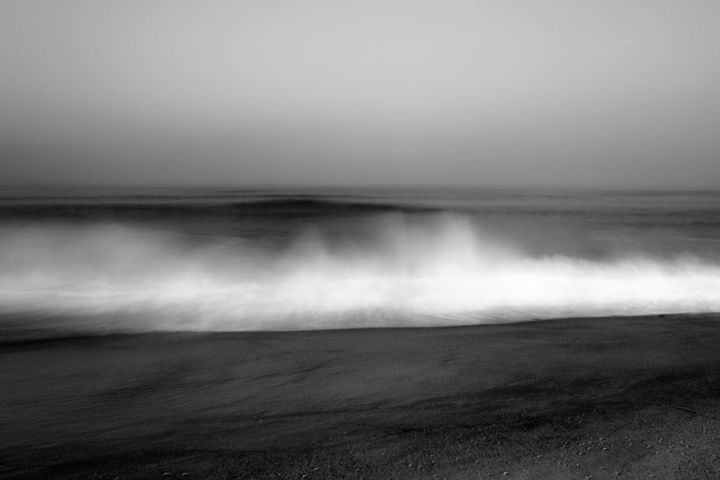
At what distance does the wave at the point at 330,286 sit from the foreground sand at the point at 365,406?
51.1 inches

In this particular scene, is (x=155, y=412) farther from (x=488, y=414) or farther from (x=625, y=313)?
(x=625, y=313)

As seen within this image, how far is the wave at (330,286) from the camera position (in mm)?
6719

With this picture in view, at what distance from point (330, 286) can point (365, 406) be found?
557cm

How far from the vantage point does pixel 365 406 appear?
3.41m

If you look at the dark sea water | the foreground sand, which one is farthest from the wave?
the foreground sand

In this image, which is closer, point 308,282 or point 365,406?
point 365,406

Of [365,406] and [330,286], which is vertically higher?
[365,406]

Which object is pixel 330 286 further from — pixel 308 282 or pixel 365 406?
pixel 365 406

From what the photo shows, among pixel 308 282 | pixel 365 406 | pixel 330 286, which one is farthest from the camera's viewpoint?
pixel 308 282

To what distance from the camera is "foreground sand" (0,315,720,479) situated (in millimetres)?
2633

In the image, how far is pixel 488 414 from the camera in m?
3.27

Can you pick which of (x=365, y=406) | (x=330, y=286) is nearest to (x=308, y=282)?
(x=330, y=286)

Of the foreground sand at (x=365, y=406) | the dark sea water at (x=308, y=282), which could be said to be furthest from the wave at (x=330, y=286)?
the foreground sand at (x=365, y=406)

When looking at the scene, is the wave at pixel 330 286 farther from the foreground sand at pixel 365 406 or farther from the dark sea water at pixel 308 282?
the foreground sand at pixel 365 406
